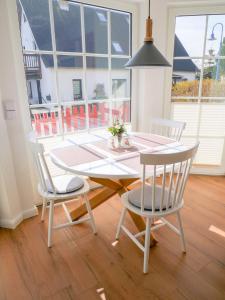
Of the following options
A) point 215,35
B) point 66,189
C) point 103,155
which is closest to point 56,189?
point 66,189

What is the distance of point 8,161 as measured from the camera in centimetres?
193

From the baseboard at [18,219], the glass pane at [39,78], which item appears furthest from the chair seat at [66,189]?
the glass pane at [39,78]

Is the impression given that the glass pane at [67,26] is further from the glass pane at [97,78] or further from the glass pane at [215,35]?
the glass pane at [215,35]

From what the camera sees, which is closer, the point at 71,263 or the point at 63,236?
the point at 71,263

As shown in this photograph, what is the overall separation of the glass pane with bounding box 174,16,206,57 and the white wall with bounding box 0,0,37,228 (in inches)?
72.3

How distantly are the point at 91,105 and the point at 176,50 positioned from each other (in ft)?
4.20

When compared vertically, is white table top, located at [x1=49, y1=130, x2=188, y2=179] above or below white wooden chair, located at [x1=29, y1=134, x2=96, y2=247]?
above

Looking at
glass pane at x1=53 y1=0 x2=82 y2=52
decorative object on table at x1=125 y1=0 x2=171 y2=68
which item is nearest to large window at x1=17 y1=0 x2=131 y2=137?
glass pane at x1=53 y1=0 x2=82 y2=52

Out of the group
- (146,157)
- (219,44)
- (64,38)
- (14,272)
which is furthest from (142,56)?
(14,272)

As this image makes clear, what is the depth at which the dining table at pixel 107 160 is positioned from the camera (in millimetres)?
1445

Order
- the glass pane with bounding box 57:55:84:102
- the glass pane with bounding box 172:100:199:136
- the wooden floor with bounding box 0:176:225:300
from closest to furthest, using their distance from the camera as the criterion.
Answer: the wooden floor with bounding box 0:176:225:300 → the glass pane with bounding box 57:55:84:102 → the glass pane with bounding box 172:100:199:136

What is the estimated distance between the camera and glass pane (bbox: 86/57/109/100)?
2449 mm

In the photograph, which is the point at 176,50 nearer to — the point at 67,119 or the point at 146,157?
the point at 67,119

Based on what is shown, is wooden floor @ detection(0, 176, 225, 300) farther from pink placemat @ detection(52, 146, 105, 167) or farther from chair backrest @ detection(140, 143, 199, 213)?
pink placemat @ detection(52, 146, 105, 167)
